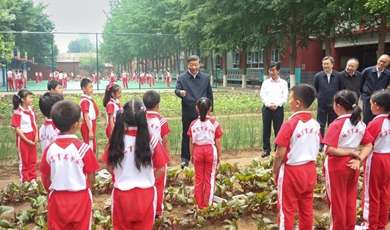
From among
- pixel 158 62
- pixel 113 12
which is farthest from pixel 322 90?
pixel 113 12

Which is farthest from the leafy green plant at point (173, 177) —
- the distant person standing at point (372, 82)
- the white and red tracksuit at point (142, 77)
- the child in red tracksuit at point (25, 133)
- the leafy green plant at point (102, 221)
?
the white and red tracksuit at point (142, 77)

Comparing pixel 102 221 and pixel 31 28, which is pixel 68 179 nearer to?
pixel 102 221

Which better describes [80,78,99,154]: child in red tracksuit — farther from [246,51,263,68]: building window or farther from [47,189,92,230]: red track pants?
[246,51,263,68]: building window

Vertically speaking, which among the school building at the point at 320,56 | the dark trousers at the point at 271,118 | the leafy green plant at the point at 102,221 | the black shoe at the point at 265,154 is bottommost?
the leafy green plant at the point at 102,221

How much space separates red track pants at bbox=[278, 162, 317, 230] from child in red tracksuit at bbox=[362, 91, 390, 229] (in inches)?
28.7

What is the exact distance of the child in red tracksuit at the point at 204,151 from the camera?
13.0 ft

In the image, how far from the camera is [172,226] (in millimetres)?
3639

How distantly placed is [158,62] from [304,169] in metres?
34.2

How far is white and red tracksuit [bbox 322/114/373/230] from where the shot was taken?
10.5 ft

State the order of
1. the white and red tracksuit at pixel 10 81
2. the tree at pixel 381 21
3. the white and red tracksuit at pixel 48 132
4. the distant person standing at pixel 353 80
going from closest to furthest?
the white and red tracksuit at pixel 48 132 < the distant person standing at pixel 353 80 < the tree at pixel 381 21 < the white and red tracksuit at pixel 10 81

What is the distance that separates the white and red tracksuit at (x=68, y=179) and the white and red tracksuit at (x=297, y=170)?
5.06 ft

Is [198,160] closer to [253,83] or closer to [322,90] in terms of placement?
[322,90]

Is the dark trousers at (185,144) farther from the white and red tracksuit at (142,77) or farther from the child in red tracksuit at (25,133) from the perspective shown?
the white and red tracksuit at (142,77)

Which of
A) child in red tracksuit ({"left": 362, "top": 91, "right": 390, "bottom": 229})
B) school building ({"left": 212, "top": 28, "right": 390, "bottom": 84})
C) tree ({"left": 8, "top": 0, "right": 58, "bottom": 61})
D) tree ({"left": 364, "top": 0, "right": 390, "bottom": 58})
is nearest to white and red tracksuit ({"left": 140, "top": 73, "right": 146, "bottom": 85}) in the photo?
tree ({"left": 8, "top": 0, "right": 58, "bottom": 61})
